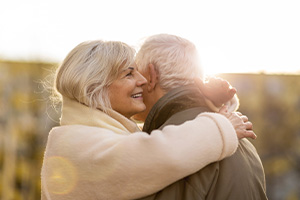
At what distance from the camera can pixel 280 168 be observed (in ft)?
43.1

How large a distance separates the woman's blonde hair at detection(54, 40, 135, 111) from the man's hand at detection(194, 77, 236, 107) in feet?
1.63

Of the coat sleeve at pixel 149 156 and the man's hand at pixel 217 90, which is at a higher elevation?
the man's hand at pixel 217 90

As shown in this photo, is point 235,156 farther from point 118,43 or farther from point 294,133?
point 294,133

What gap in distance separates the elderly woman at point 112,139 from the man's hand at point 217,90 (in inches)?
5.4

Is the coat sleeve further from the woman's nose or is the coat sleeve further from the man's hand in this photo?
the woman's nose

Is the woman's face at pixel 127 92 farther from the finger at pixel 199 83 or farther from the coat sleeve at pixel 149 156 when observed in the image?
the coat sleeve at pixel 149 156

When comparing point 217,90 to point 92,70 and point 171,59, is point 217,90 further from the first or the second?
point 92,70

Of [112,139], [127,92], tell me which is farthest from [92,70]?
[112,139]

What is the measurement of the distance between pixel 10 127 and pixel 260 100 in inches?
258

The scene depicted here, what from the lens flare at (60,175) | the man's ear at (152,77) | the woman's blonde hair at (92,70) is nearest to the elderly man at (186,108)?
the man's ear at (152,77)

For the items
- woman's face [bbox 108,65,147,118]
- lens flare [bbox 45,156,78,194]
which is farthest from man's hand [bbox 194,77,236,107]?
lens flare [bbox 45,156,78,194]

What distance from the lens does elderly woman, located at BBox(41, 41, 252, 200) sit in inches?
89.2

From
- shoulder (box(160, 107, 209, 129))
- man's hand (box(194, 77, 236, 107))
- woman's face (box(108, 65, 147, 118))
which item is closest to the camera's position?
shoulder (box(160, 107, 209, 129))

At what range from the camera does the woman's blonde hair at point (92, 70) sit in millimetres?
2775
